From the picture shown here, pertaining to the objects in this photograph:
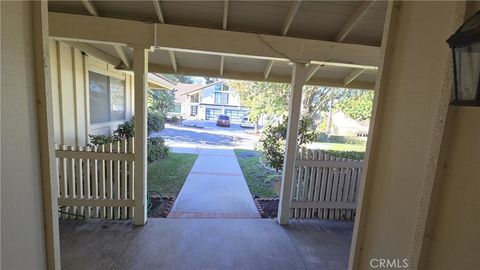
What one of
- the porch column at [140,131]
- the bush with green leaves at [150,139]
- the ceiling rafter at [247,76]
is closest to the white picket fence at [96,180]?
the porch column at [140,131]

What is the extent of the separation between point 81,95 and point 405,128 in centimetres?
528

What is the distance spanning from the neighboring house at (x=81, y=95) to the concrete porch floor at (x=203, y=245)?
1752mm

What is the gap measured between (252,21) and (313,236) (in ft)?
10.5

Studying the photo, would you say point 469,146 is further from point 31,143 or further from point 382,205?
point 31,143

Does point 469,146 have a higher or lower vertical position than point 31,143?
higher

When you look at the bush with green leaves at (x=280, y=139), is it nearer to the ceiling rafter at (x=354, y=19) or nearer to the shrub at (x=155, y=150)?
the ceiling rafter at (x=354, y=19)

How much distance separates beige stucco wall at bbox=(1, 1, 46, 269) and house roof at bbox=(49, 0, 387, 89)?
235cm

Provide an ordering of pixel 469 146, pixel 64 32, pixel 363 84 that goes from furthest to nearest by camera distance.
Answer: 1. pixel 363 84
2. pixel 64 32
3. pixel 469 146

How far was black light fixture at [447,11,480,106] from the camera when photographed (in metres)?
0.74

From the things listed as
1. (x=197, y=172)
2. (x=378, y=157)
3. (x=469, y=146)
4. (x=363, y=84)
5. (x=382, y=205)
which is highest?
(x=363, y=84)

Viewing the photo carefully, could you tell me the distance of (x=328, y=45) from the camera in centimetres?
350

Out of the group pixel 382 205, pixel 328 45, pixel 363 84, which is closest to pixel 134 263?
pixel 382 205

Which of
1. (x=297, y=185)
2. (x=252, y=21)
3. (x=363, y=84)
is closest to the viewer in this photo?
(x=252, y=21)

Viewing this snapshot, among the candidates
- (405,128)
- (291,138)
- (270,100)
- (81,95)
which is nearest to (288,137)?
(291,138)
